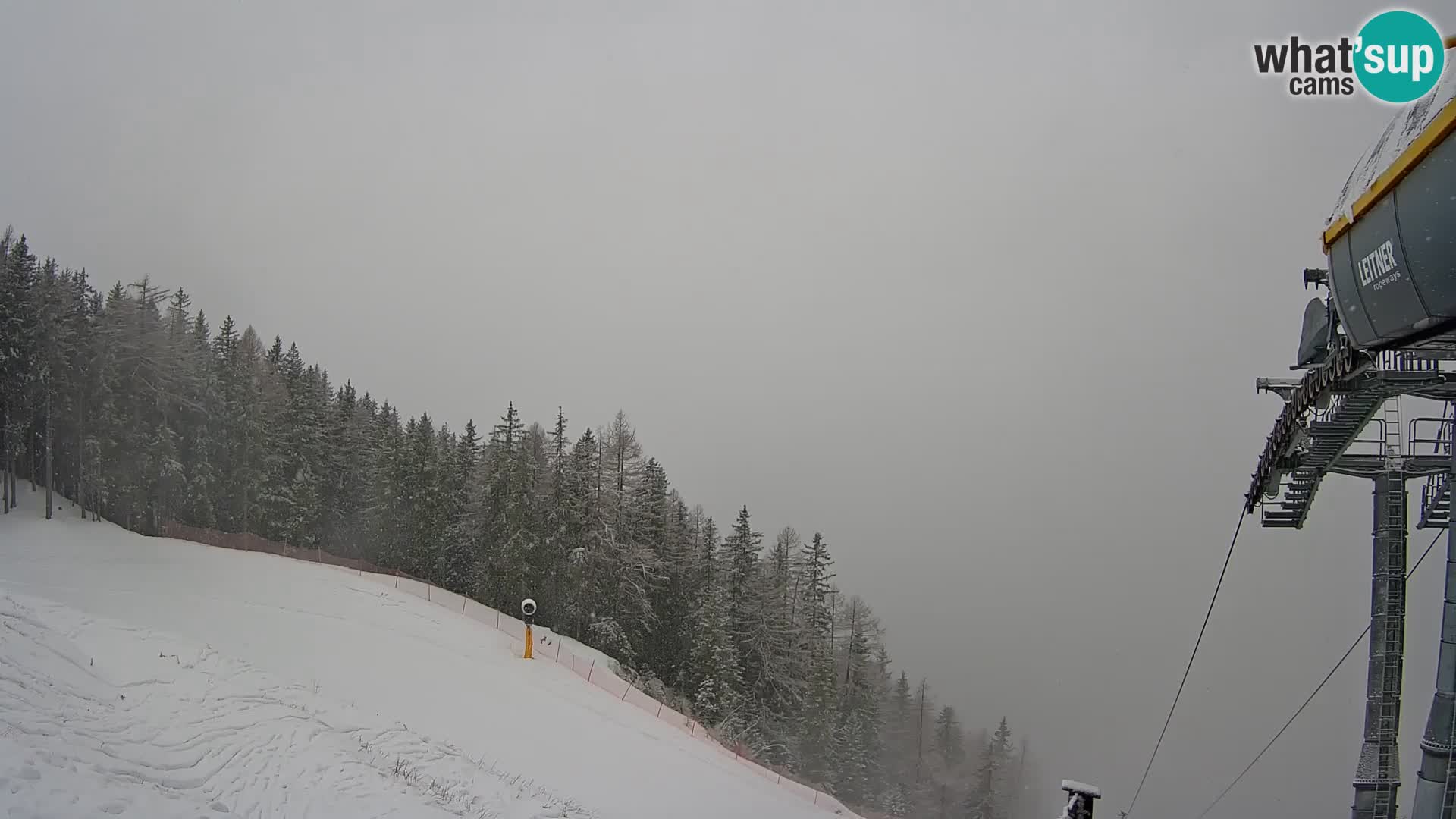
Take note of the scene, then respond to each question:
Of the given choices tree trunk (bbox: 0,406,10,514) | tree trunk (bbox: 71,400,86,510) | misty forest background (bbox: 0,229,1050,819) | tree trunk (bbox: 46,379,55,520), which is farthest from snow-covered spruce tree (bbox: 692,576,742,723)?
tree trunk (bbox: 0,406,10,514)

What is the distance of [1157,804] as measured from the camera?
49.3m

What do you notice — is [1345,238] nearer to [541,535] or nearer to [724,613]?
[724,613]

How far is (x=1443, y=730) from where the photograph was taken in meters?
8.18

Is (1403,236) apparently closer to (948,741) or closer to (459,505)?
(459,505)

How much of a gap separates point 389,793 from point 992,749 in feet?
152

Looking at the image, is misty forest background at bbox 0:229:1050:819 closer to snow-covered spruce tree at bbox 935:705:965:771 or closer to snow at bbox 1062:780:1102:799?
snow-covered spruce tree at bbox 935:705:965:771

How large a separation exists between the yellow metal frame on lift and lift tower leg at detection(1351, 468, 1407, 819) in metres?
8.15

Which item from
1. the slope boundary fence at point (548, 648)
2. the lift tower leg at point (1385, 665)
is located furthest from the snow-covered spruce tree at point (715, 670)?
the lift tower leg at point (1385, 665)

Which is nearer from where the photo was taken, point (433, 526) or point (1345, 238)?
point (1345, 238)

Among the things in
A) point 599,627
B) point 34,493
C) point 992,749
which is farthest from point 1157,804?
point 34,493

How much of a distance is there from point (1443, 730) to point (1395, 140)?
296 inches

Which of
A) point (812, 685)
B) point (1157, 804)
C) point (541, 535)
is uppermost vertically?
point (541, 535)

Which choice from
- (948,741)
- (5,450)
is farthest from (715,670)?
(948,741)

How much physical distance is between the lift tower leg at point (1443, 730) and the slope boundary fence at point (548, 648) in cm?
1256
